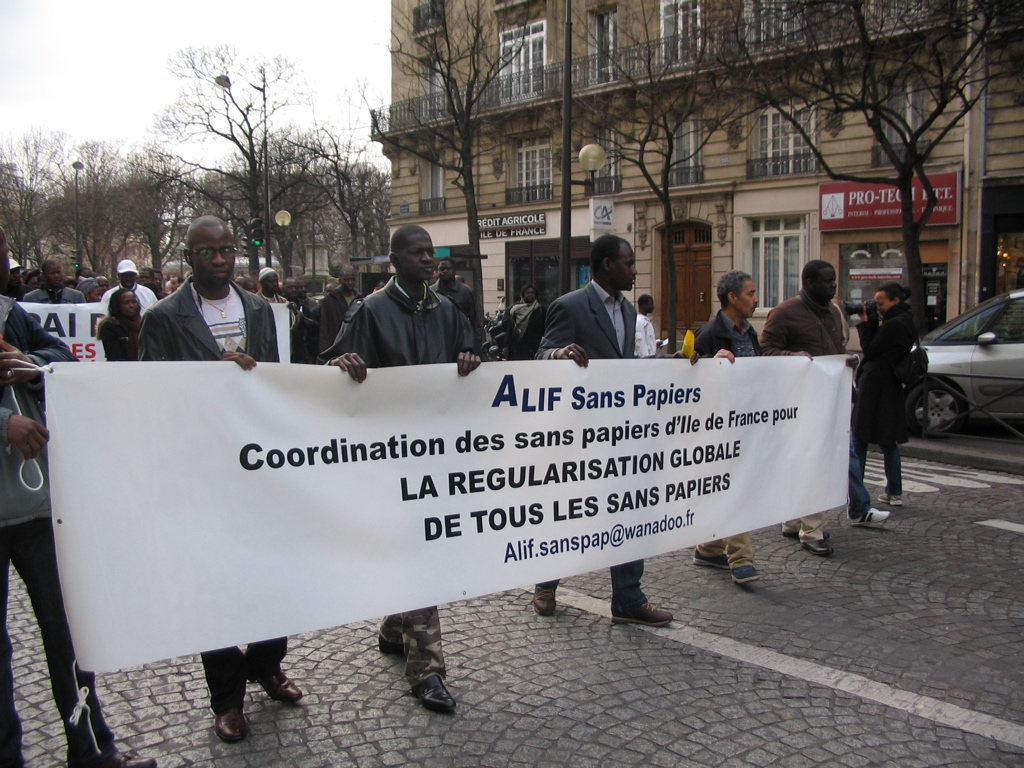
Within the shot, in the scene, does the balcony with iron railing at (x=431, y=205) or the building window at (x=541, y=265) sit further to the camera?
the balcony with iron railing at (x=431, y=205)

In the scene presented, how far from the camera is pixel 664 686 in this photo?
3.77m

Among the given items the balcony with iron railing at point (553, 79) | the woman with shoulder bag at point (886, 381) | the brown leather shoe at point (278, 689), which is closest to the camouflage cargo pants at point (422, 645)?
the brown leather shoe at point (278, 689)

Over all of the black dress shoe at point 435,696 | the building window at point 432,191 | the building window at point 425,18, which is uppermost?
the building window at point 425,18

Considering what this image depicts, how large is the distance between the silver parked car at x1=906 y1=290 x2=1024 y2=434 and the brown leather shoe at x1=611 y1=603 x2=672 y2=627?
673cm

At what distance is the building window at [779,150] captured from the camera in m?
23.3

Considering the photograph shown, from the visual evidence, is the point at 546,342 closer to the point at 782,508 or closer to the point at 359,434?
the point at 359,434

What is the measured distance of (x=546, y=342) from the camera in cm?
Answer: 437

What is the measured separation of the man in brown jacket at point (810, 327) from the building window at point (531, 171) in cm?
2492

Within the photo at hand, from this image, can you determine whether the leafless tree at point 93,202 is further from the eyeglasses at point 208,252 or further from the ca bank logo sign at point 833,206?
the eyeglasses at point 208,252

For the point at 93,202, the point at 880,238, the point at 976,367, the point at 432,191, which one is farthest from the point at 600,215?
the point at 93,202

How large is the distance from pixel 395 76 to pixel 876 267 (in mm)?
20848

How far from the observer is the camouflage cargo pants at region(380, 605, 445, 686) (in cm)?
360

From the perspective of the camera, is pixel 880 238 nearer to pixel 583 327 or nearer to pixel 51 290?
pixel 51 290

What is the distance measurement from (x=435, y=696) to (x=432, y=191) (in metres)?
32.6
